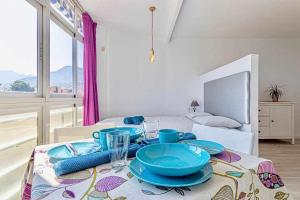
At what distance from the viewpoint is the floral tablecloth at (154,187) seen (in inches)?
22.2

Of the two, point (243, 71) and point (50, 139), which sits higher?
point (243, 71)

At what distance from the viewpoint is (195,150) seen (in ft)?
2.75

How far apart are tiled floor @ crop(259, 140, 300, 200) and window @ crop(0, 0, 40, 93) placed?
116 inches

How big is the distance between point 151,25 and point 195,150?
3241 millimetres

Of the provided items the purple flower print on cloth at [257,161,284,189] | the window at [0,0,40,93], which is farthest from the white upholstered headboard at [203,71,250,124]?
the window at [0,0,40,93]

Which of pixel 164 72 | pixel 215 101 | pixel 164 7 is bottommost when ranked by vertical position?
pixel 215 101

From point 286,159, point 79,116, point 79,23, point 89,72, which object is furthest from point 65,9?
point 286,159

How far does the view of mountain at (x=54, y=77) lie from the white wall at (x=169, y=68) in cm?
87

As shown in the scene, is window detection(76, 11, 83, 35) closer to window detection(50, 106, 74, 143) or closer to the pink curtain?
the pink curtain

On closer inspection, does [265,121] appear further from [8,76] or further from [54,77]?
[8,76]

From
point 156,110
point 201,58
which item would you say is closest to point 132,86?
point 156,110

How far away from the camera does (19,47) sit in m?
1.80

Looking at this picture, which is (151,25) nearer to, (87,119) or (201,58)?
(201,58)

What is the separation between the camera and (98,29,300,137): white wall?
400 cm
